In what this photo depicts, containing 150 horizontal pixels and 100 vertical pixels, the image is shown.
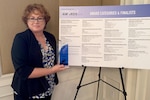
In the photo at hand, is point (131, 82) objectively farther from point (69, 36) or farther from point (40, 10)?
point (40, 10)

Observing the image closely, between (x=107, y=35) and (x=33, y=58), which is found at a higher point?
(x=107, y=35)

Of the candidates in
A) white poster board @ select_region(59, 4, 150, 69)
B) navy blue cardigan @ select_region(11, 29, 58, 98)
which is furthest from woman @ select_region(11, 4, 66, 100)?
white poster board @ select_region(59, 4, 150, 69)

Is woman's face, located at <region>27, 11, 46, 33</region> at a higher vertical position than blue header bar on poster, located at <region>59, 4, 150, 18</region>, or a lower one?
lower

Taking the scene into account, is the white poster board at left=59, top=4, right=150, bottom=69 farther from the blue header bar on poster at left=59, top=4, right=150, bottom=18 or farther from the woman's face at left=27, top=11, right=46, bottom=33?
the woman's face at left=27, top=11, right=46, bottom=33

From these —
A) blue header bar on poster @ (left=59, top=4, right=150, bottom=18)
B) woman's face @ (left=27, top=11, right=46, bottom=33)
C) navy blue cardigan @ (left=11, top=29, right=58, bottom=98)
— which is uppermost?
Answer: blue header bar on poster @ (left=59, top=4, right=150, bottom=18)

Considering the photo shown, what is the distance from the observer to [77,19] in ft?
5.32

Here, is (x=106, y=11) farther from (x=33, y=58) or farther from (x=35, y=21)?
(x=33, y=58)

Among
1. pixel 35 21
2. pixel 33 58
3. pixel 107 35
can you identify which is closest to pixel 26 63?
pixel 33 58

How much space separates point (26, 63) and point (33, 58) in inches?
2.7

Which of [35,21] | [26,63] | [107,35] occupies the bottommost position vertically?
[26,63]

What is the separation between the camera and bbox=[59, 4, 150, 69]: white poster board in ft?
5.13

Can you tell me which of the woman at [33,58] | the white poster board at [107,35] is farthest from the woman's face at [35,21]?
the white poster board at [107,35]

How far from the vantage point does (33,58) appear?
163cm

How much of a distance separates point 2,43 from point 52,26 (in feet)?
1.67
